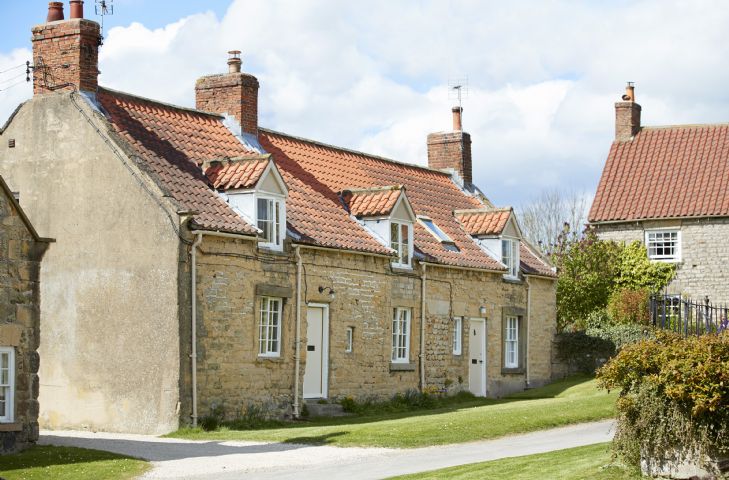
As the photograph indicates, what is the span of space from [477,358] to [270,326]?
9.70m

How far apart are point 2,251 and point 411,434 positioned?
27.6 feet

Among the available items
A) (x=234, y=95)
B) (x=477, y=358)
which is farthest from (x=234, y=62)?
(x=477, y=358)

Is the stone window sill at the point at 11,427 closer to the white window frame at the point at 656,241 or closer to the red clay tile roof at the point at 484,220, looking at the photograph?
the red clay tile roof at the point at 484,220

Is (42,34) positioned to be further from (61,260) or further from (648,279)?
(648,279)

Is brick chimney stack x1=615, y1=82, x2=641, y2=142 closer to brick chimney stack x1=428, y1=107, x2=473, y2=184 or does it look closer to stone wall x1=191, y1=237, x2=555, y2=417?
brick chimney stack x1=428, y1=107, x2=473, y2=184

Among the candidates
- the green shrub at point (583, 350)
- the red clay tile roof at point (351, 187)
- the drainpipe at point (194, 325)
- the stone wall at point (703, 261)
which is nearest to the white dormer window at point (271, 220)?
the red clay tile roof at point (351, 187)

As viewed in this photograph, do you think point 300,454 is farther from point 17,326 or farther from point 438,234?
point 438,234

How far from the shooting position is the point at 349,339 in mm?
29234

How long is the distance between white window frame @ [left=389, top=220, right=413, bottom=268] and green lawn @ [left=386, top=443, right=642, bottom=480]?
42.8ft

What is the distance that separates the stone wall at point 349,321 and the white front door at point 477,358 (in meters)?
0.29

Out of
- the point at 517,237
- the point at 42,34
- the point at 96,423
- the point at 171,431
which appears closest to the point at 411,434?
the point at 171,431

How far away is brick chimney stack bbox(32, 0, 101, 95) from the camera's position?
26.3 m

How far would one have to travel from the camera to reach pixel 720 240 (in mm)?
40812

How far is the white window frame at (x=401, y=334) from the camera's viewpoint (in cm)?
3106
